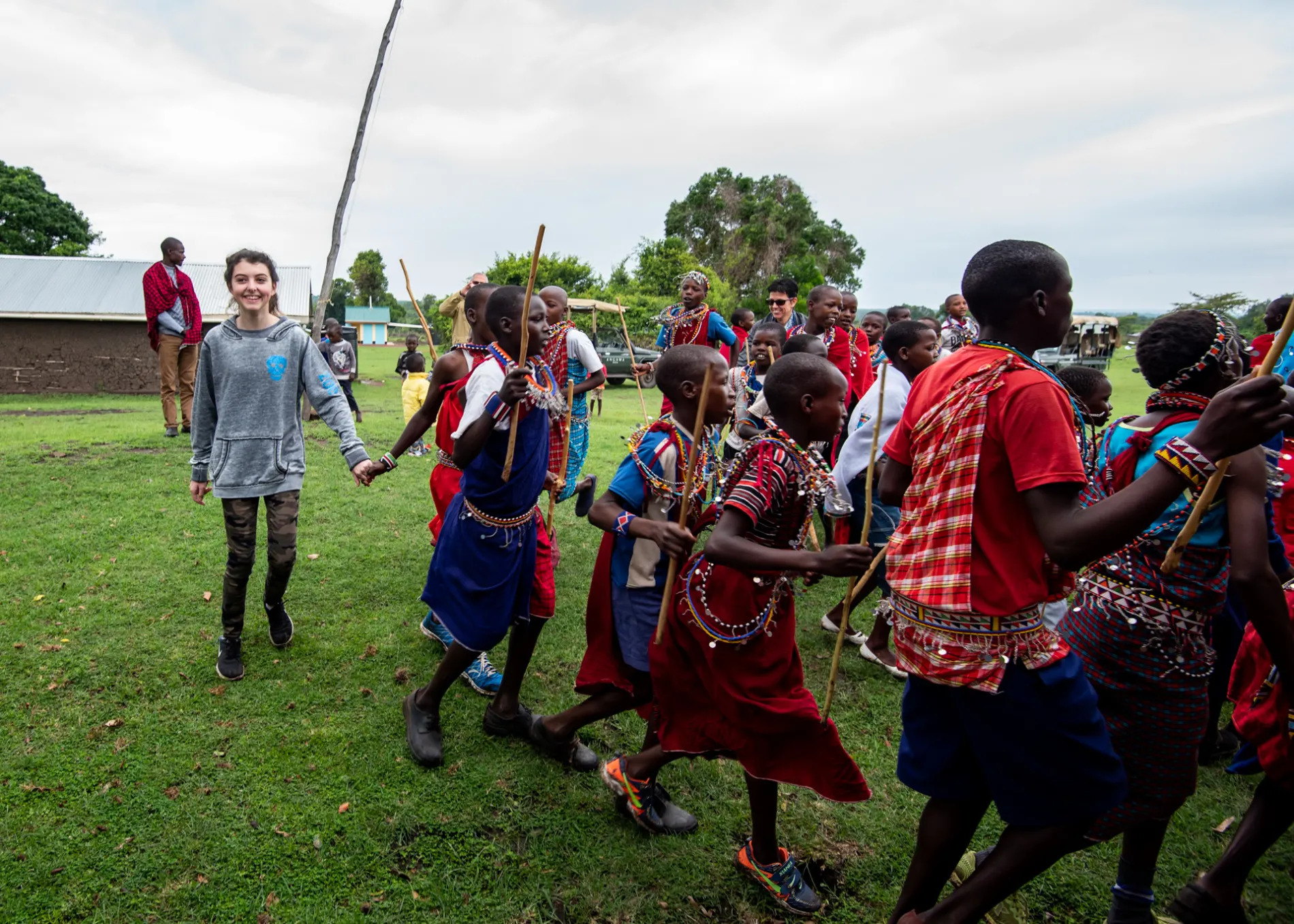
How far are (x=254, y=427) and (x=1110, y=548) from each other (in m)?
3.79

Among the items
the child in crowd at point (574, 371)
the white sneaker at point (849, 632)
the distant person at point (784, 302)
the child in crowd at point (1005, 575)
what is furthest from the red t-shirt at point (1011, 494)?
the distant person at point (784, 302)

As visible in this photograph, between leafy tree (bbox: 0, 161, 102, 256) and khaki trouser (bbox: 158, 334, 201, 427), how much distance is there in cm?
3933

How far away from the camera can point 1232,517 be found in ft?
6.88

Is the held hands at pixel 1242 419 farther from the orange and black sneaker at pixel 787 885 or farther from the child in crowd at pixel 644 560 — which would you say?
the orange and black sneaker at pixel 787 885

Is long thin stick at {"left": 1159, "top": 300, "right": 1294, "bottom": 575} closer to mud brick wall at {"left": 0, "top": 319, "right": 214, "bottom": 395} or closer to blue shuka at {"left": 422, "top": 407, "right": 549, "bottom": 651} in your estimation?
blue shuka at {"left": 422, "top": 407, "right": 549, "bottom": 651}

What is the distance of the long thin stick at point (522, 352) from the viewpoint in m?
2.95

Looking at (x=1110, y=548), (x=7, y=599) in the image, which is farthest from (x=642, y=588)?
(x=7, y=599)

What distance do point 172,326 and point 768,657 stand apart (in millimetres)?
10189

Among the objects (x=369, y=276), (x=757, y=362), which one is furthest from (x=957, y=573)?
(x=369, y=276)

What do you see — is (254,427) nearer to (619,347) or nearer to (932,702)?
(932,702)

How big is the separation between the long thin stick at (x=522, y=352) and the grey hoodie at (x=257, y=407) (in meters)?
0.99

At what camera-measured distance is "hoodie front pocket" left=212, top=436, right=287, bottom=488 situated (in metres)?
3.86

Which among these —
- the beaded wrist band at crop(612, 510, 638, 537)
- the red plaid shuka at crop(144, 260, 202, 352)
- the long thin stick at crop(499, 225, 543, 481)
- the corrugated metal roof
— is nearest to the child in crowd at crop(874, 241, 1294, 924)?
the beaded wrist band at crop(612, 510, 638, 537)

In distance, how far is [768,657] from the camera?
260 cm
